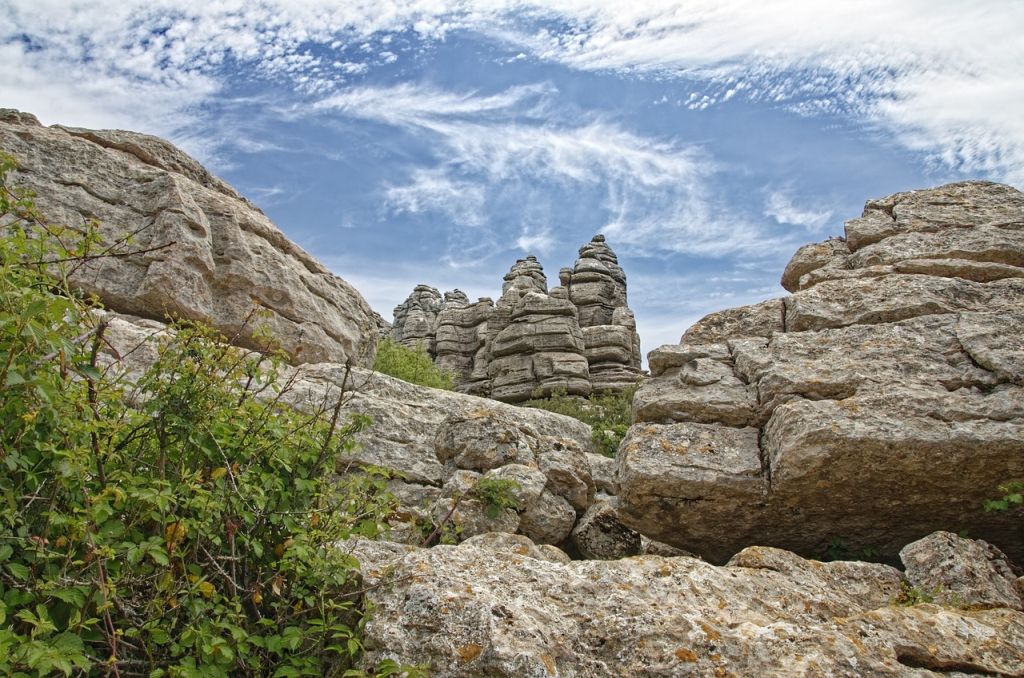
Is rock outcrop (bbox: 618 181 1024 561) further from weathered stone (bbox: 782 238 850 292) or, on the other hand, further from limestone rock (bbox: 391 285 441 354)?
limestone rock (bbox: 391 285 441 354)

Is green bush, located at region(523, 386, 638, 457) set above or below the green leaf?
above

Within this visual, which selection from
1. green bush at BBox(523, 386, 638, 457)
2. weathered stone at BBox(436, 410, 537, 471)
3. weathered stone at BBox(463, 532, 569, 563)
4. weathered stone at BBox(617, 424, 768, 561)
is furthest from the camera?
green bush at BBox(523, 386, 638, 457)

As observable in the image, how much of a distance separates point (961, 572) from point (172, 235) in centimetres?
1309

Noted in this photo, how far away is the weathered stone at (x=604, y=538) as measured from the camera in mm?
9234

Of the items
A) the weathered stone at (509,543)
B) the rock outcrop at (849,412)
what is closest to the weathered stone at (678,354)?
the rock outcrop at (849,412)

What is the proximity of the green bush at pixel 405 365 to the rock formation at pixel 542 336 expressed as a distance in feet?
37.7

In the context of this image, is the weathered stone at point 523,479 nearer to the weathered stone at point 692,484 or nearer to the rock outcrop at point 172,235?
the weathered stone at point 692,484

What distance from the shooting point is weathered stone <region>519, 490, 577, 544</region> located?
9.23 meters

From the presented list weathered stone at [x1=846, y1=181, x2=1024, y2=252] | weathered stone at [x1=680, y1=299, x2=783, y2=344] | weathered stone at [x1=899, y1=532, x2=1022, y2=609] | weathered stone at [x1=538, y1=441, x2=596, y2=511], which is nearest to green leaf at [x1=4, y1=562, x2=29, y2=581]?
weathered stone at [x1=899, y1=532, x2=1022, y2=609]

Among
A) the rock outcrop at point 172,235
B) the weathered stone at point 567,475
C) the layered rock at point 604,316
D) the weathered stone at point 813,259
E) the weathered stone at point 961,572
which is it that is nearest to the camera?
the weathered stone at point 961,572

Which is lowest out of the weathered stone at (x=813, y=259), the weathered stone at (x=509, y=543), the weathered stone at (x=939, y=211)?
the weathered stone at (x=509, y=543)

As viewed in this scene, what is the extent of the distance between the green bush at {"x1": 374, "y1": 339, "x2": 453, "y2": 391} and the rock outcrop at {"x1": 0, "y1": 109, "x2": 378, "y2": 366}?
69.8 ft

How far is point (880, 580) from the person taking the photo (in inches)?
246

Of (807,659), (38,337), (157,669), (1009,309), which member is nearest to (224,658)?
(157,669)
